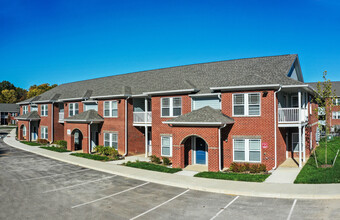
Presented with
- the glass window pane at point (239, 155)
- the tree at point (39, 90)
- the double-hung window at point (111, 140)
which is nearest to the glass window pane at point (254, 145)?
the glass window pane at point (239, 155)

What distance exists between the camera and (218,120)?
17031mm

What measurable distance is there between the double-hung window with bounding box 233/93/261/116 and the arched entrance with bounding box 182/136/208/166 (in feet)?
11.7

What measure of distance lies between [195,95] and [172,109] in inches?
98.9

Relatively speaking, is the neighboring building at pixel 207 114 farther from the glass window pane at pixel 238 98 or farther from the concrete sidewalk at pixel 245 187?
the concrete sidewalk at pixel 245 187

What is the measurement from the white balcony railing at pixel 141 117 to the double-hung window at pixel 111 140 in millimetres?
2600

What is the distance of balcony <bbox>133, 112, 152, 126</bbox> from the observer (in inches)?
938

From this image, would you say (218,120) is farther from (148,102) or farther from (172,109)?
(148,102)

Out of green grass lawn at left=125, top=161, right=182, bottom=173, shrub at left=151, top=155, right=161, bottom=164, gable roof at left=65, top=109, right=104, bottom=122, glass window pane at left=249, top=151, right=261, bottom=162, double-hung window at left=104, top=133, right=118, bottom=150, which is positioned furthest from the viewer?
gable roof at left=65, top=109, right=104, bottom=122

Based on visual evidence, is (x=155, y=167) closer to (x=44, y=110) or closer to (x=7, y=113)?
(x=44, y=110)

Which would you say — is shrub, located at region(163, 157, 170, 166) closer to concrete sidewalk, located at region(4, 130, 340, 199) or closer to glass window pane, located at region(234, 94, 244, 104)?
concrete sidewalk, located at region(4, 130, 340, 199)

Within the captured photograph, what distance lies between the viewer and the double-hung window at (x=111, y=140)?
83.7ft

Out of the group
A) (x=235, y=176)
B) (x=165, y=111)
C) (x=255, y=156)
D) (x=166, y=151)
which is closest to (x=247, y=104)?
(x=255, y=156)

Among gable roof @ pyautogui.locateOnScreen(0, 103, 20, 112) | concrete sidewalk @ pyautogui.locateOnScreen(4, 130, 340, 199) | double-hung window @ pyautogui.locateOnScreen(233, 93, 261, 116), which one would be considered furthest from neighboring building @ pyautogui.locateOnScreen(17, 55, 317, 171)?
gable roof @ pyautogui.locateOnScreen(0, 103, 20, 112)

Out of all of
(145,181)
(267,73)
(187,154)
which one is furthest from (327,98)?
(145,181)
